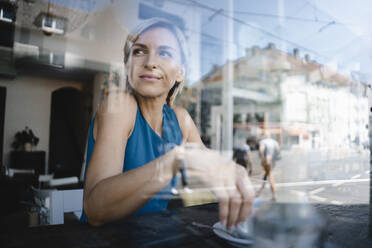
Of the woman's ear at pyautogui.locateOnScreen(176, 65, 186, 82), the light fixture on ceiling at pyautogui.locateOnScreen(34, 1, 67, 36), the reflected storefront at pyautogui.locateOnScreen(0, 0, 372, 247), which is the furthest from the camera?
the light fixture on ceiling at pyautogui.locateOnScreen(34, 1, 67, 36)

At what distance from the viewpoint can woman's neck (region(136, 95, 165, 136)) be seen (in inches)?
26.0

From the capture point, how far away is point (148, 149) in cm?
65

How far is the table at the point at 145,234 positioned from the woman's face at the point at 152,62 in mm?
345

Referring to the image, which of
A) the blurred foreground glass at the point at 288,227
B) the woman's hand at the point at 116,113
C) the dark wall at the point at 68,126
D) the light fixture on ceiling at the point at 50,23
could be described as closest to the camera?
the blurred foreground glass at the point at 288,227

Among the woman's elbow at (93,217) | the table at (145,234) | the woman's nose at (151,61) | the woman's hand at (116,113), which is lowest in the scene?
the table at (145,234)

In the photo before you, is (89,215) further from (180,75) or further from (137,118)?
(180,75)

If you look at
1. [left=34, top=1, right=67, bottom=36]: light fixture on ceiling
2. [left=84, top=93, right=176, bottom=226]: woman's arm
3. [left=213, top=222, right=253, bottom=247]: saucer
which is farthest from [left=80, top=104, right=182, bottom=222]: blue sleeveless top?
[left=34, top=1, right=67, bottom=36]: light fixture on ceiling

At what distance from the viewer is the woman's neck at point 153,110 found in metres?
0.66

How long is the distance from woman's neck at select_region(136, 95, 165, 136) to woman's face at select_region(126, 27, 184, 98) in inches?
0.6

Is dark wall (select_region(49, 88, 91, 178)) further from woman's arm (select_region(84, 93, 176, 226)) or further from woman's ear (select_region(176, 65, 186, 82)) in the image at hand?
woman's arm (select_region(84, 93, 176, 226))

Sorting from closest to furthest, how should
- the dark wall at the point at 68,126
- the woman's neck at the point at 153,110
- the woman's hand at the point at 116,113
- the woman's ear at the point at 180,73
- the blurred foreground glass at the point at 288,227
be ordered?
1. the blurred foreground glass at the point at 288,227
2. the woman's hand at the point at 116,113
3. the woman's neck at the point at 153,110
4. the woman's ear at the point at 180,73
5. the dark wall at the point at 68,126

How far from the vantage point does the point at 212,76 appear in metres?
2.16

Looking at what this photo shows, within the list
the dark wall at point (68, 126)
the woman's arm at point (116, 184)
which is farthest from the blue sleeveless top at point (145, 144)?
the dark wall at point (68, 126)

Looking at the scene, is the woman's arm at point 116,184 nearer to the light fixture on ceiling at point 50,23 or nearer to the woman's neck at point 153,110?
the woman's neck at point 153,110
